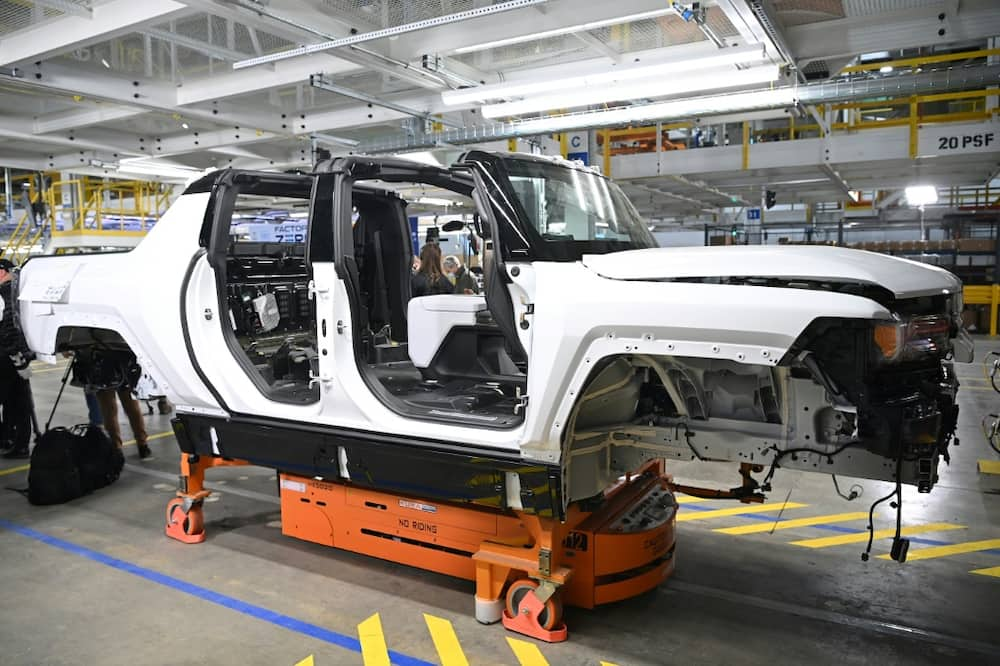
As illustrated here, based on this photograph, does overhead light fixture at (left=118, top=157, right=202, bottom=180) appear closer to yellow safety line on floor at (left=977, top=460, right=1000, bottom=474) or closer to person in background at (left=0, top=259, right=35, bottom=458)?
person in background at (left=0, top=259, right=35, bottom=458)

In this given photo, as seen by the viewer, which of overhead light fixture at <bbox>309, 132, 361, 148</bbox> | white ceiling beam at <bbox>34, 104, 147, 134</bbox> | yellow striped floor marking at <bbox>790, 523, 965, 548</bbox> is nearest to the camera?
yellow striped floor marking at <bbox>790, 523, 965, 548</bbox>

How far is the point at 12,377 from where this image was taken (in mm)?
6051

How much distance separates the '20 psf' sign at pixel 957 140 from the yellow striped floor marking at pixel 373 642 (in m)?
7.92

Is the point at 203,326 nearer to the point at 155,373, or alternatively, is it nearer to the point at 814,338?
the point at 155,373

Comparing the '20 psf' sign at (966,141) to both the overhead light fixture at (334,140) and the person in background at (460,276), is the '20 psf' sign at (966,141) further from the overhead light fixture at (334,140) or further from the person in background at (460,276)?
the overhead light fixture at (334,140)

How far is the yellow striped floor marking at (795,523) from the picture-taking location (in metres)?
4.57

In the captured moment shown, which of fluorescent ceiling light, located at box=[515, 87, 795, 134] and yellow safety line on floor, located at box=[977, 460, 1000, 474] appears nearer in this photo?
yellow safety line on floor, located at box=[977, 460, 1000, 474]

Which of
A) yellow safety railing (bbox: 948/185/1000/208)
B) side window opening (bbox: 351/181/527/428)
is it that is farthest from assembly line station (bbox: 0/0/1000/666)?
yellow safety railing (bbox: 948/185/1000/208)

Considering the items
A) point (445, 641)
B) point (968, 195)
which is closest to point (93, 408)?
point (445, 641)

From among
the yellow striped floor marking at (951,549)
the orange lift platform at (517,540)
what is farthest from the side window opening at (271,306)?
the yellow striped floor marking at (951,549)

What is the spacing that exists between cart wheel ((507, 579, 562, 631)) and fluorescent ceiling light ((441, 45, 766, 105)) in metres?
3.92

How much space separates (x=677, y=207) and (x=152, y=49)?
11433 mm

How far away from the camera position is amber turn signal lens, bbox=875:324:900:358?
246 cm

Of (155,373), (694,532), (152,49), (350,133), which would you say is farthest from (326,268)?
(350,133)
